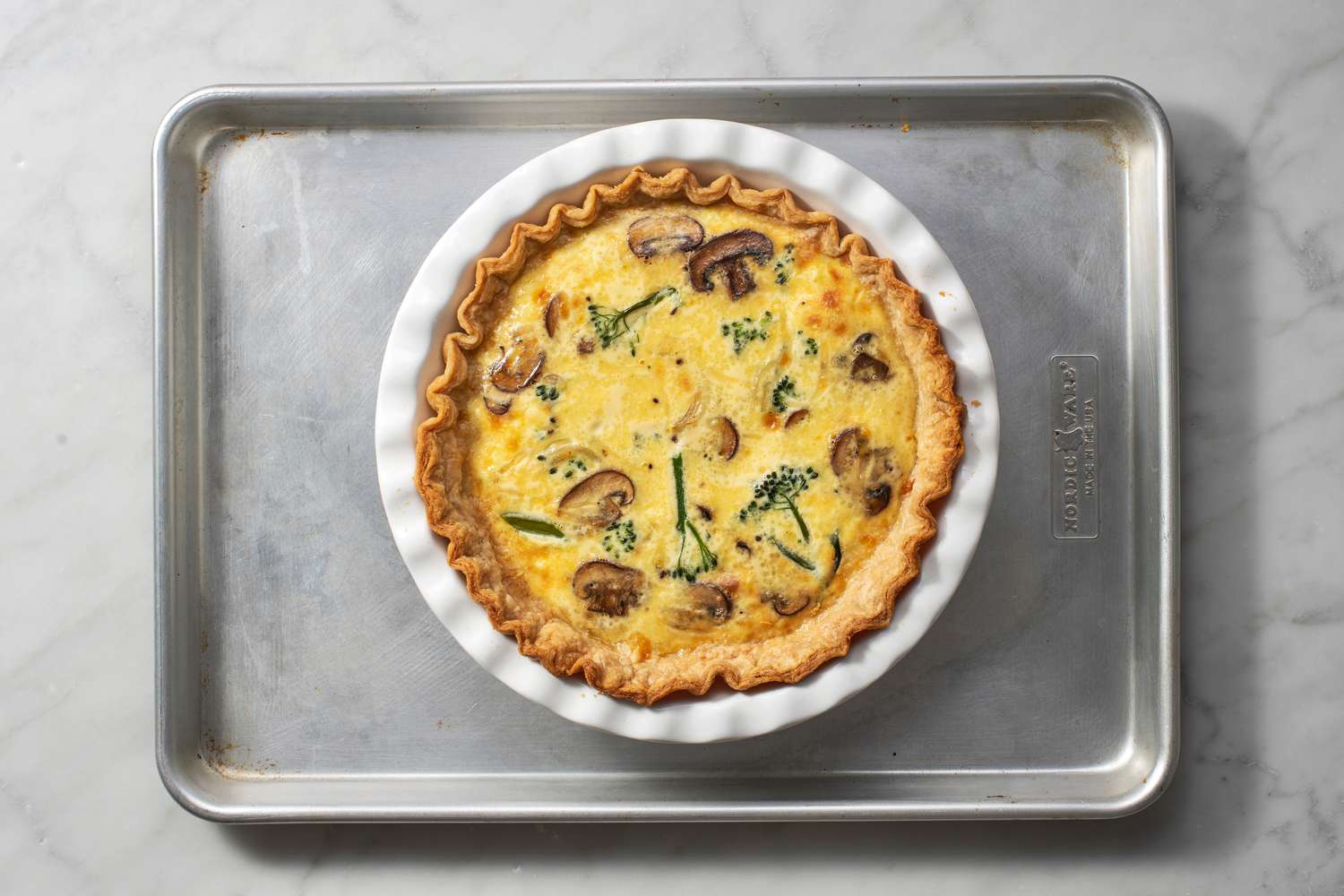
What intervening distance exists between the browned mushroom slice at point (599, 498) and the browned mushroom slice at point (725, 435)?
0.71ft

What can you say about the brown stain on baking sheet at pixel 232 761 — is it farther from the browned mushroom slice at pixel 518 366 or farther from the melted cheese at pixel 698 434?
the browned mushroom slice at pixel 518 366

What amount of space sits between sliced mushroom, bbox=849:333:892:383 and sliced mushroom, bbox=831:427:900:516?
117 millimetres

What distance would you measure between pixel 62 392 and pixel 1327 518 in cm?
335

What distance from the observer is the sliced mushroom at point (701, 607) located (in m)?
2.36

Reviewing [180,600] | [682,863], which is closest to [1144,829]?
[682,863]

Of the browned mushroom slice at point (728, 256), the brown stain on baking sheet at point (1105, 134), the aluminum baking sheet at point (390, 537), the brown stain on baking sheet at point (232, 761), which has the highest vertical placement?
the brown stain on baking sheet at point (1105, 134)

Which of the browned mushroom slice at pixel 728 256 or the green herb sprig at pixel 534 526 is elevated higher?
the browned mushroom slice at pixel 728 256

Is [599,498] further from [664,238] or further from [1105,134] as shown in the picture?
[1105,134]

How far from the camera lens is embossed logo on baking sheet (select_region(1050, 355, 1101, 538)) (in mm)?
2723

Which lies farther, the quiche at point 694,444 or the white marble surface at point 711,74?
the white marble surface at point 711,74

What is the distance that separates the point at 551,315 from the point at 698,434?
1.38 ft

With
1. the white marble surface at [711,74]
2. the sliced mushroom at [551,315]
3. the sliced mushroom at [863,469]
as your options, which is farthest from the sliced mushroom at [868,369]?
the white marble surface at [711,74]

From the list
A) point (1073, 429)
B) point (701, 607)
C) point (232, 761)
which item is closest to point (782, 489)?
point (701, 607)

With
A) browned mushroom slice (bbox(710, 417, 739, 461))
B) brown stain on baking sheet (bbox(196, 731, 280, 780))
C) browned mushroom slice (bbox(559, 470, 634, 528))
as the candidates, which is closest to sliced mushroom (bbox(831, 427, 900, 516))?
browned mushroom slice (bbox(710, 417, 739, 461))
